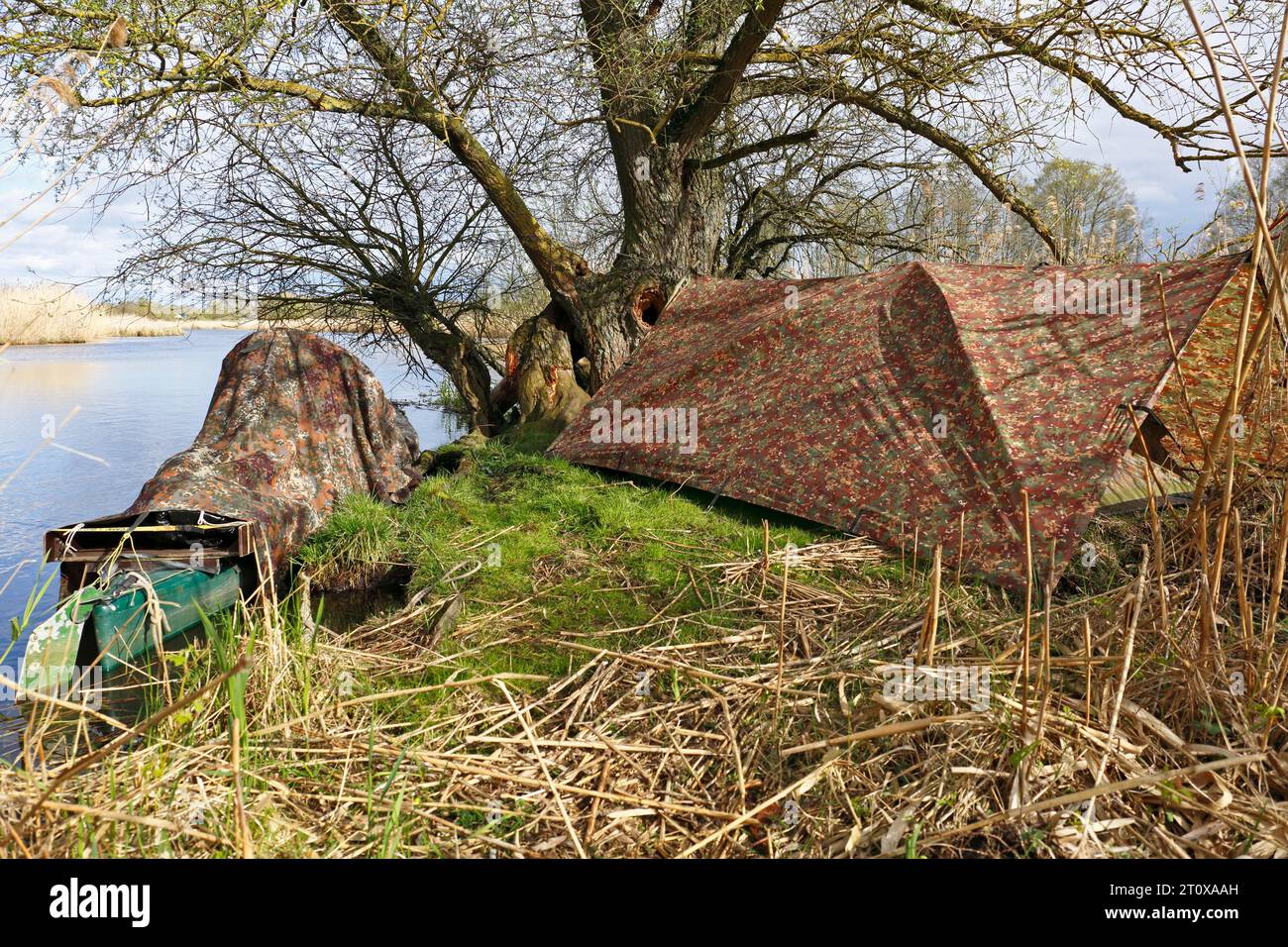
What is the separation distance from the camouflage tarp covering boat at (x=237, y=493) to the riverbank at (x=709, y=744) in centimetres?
115

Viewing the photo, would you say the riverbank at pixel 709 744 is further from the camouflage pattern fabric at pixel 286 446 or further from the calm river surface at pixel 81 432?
the camouflage pattern fabric at pixel 286 446

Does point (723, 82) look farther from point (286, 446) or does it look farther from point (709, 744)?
point (709, 744)

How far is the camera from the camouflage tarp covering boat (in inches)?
180

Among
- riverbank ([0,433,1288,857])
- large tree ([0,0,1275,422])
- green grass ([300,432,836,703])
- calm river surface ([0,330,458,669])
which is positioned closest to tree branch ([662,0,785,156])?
large tree ([0,0,1275,422])

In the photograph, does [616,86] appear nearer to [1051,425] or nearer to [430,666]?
Result: [1051,425]

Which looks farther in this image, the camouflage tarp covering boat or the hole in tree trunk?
the hole in tree trunk

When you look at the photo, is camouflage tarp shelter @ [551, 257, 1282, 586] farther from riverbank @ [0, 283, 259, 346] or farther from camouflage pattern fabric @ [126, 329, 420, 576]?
riverbank @ [0, 283, 259, 346]

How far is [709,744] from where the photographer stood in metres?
2.98

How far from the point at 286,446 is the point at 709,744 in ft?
16.8

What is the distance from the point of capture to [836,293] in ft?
21.7

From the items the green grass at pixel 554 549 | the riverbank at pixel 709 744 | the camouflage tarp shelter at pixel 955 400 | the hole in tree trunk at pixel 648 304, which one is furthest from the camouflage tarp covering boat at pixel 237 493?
the hole in tree trunk at pixel 648 304

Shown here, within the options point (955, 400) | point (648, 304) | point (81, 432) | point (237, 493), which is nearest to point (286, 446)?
point (237, 493)

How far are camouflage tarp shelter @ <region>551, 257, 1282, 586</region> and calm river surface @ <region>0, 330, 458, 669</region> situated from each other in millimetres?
3992
